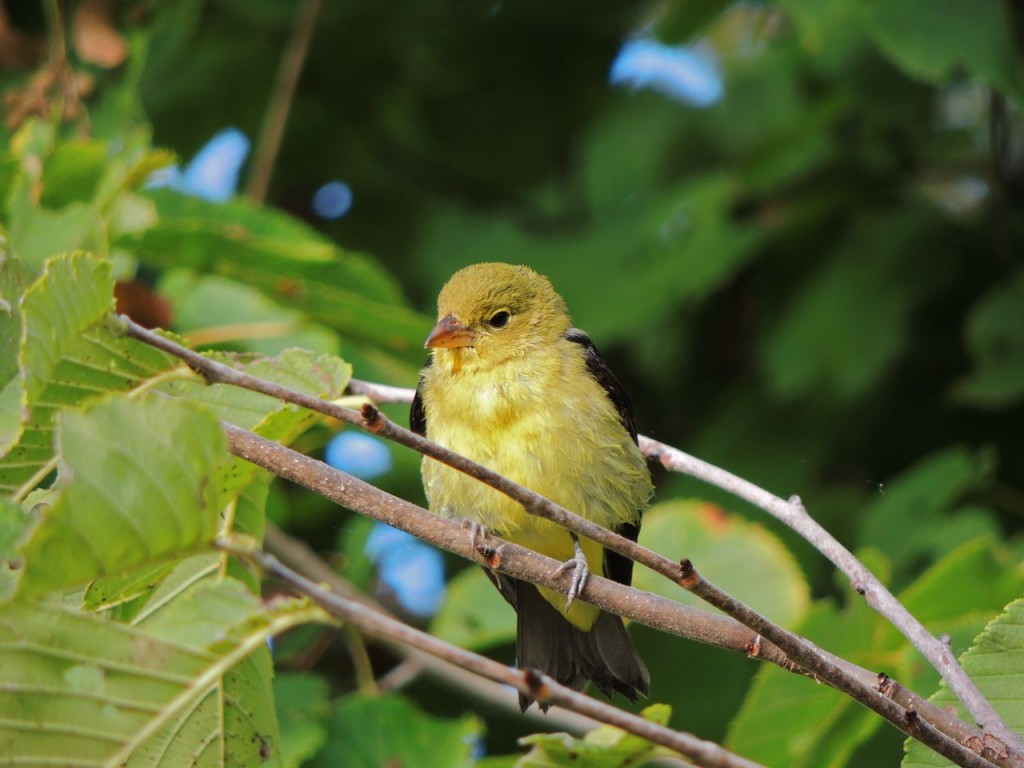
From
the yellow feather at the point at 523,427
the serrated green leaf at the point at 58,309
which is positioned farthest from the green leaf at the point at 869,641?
the serrated green leaf at the point at 58,309

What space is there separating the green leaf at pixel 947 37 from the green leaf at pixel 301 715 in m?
2.50

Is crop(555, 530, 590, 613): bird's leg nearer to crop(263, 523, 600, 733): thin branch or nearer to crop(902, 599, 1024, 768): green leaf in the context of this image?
crop(902, 599, 1024, 768): green leaf

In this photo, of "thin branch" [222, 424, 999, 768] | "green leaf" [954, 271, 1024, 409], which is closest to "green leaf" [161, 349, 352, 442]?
"thin branch" [222, 424, 999, 768]

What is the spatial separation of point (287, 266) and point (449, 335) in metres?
0.65

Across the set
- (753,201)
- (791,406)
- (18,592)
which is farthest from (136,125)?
(18,592)

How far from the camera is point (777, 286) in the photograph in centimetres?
478

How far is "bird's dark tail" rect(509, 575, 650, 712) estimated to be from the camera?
10.5ft

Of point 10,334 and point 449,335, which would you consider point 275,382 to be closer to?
point 10,334

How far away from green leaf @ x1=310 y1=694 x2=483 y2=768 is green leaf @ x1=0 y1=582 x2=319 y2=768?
1.56 meters

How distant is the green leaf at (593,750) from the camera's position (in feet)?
6.14

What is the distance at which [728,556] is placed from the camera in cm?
392

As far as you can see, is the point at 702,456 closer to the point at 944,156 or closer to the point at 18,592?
the point at 944,156

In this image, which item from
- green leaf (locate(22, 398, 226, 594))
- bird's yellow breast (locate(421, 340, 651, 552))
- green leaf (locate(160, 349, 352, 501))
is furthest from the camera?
bird's yellow breast (locate(421, 340, 651, 552))

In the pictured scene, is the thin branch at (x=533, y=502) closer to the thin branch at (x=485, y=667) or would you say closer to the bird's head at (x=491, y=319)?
the thin branch at (x=485, y=667)
